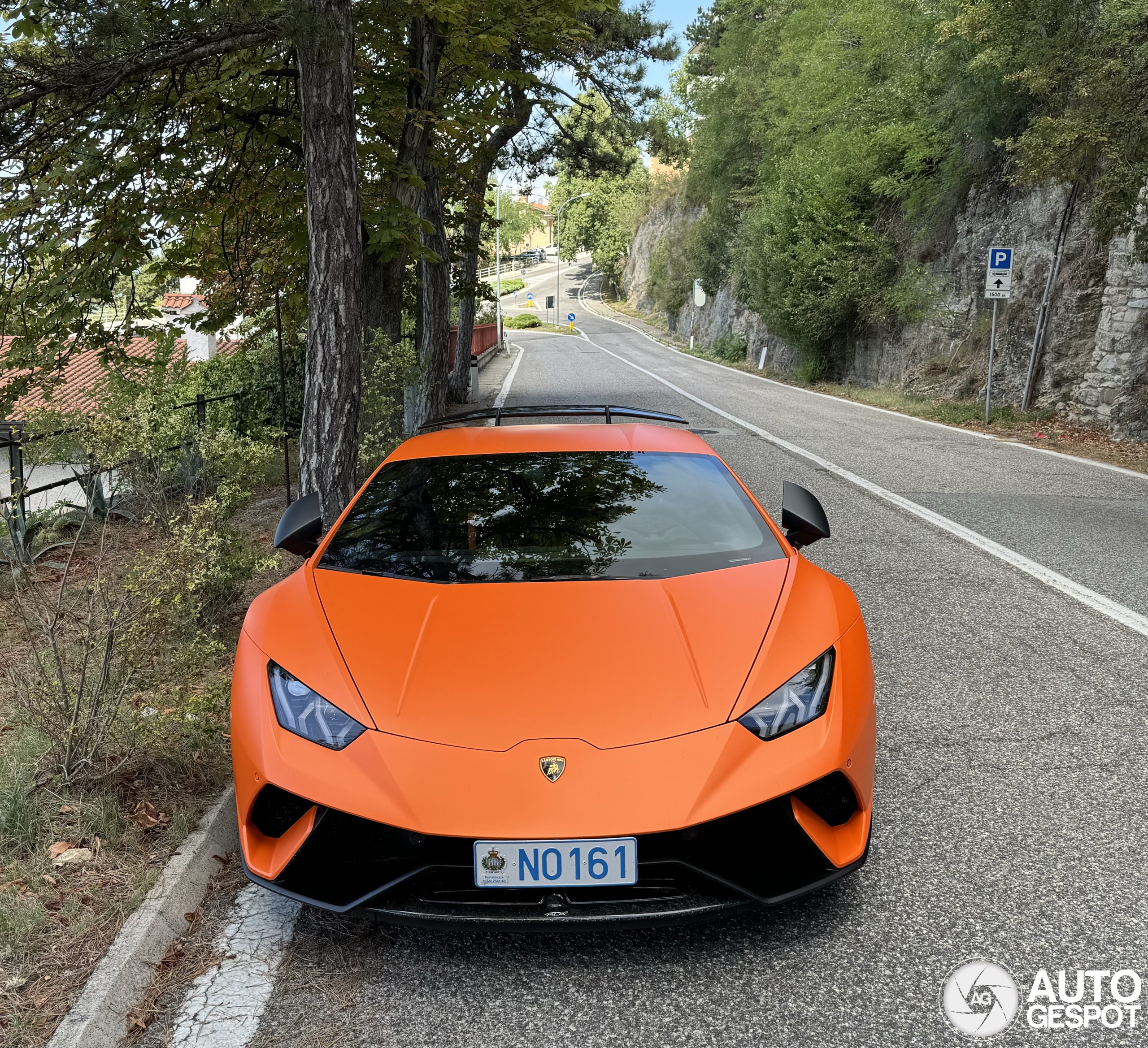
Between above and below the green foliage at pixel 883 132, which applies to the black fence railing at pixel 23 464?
below

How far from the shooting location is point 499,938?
2.74 m

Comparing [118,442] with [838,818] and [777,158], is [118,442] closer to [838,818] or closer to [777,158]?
[838,818]

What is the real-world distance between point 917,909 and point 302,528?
246cm

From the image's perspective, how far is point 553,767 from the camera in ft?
7.98

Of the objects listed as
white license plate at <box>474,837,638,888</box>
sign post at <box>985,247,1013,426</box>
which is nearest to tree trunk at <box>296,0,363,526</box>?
white license plate at <box>474,837,638,888</box>

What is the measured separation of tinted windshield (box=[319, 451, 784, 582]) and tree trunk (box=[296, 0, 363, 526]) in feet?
10.5

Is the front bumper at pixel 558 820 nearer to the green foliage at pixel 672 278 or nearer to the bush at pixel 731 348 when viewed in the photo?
the bush at pixel 731 348

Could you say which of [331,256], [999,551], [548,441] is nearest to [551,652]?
[548,441]

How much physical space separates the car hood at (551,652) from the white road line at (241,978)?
751 mm

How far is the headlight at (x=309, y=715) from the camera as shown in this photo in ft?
8.41

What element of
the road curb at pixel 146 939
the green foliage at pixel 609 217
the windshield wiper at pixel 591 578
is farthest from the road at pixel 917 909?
the green foliage at pixel 609 217

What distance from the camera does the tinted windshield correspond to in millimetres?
3340

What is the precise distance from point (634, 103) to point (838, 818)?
867 inches

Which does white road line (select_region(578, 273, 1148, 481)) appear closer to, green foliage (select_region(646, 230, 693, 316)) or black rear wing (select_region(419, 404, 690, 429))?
black rear wing (select_region(419, 404, 690, 429))
